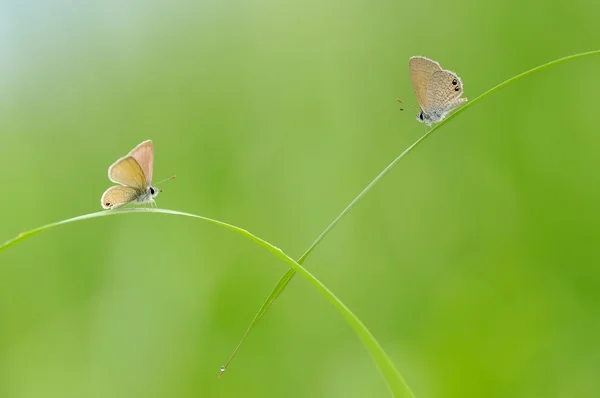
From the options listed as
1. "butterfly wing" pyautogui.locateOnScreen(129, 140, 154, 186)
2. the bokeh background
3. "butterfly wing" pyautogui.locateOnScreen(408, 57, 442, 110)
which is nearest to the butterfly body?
"butterfly wing" pyautogui.locateOnScreen(129, 140, 154, 186)

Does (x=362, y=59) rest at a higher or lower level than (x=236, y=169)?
higher

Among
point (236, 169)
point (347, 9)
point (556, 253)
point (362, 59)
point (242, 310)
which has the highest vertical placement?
point (347, 9)

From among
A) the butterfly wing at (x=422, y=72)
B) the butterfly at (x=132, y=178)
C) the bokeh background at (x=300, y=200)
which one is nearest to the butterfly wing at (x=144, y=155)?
the butterfly at (x=132, y=178)

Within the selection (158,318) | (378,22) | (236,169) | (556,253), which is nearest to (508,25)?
(378,22)

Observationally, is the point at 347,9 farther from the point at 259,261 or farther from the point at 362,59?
the point at 259,261

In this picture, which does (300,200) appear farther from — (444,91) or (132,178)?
(132,178)

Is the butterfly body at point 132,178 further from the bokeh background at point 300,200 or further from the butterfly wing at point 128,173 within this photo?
the bokeh background at point 300,200

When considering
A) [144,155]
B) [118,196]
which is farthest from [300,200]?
[144,155]

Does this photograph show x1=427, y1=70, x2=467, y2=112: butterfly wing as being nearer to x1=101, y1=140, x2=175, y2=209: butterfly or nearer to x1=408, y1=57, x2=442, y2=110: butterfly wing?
x1=408, y1=57, x2=442, y2=110: butterfly wing
